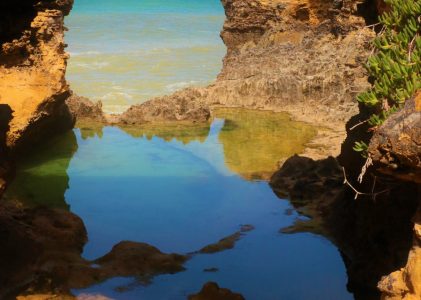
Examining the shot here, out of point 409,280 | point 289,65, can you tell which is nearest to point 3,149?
point 409,280

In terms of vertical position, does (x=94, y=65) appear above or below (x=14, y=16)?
below

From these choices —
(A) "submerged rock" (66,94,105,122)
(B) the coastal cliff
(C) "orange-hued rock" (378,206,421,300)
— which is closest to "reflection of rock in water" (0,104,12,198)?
(B) the coastal cliff

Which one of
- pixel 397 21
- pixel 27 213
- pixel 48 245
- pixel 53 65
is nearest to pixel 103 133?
pixel 53 65

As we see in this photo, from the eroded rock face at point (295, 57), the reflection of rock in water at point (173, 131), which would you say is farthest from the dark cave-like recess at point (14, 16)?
the eroded rock face at point (295, 57)

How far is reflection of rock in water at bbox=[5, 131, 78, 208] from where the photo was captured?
587 inches

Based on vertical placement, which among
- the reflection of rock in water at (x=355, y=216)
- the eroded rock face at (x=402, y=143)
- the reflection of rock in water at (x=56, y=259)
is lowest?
the reflection of rock in water at (x=56, y=259)

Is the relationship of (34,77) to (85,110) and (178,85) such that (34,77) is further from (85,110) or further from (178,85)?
(178,85)

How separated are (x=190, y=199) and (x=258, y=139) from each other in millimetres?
6207

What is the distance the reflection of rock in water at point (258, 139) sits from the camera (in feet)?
58.1

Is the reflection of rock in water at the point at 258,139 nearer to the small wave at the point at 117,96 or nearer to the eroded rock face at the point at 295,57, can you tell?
the eroded rock face at the point at 295,57

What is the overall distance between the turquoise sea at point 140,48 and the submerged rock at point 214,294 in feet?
68.6

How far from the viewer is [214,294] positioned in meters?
9.58

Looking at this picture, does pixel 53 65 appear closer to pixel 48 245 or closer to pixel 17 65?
pixel 17 65

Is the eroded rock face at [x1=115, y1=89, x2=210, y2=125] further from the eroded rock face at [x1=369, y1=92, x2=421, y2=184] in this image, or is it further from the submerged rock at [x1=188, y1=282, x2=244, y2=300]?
the eroded rock face at [x1=369, y1=92, x2=421, y2=184]
